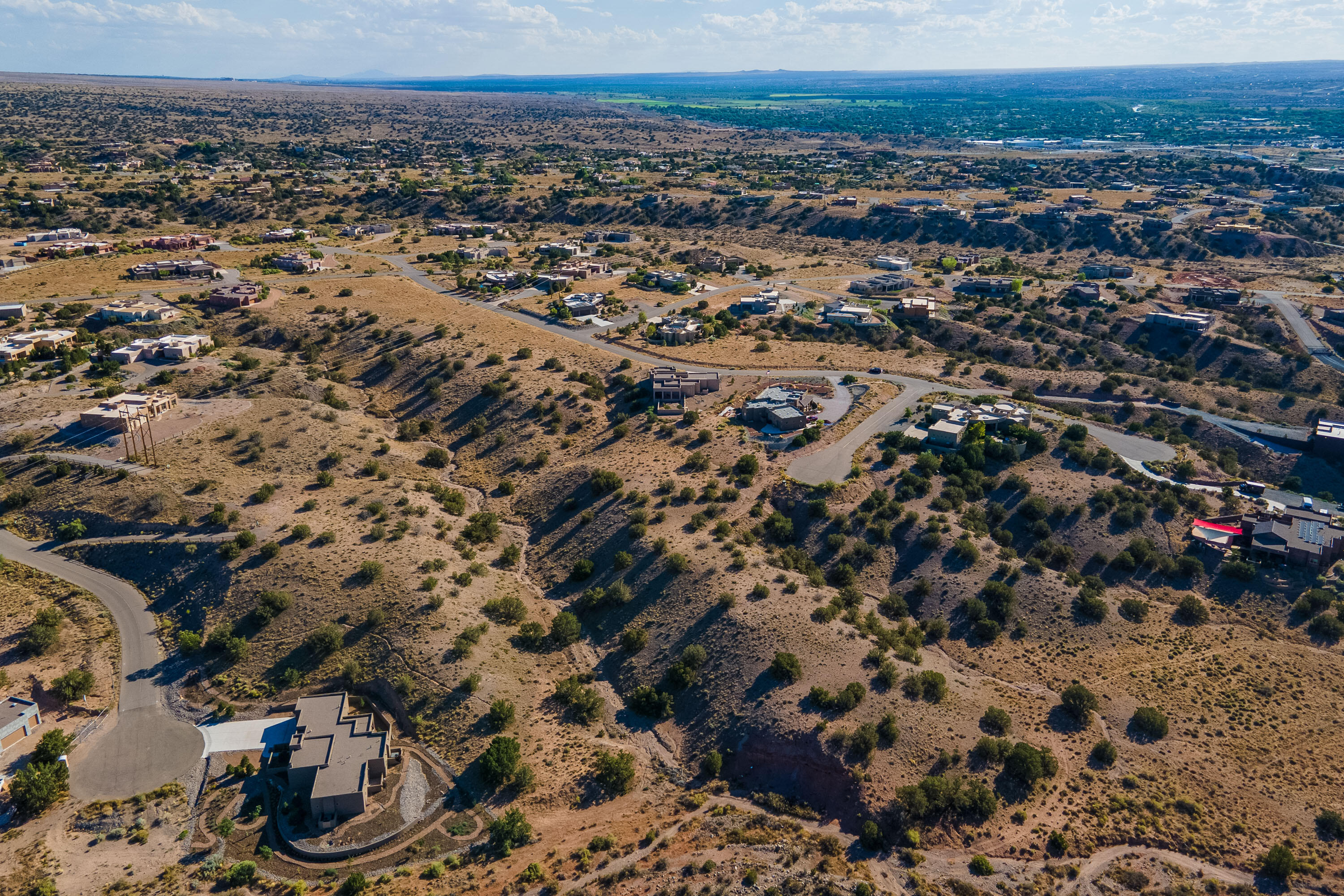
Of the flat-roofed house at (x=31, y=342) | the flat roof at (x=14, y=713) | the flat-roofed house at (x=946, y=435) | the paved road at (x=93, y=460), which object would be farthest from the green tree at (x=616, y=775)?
the flat-roofed house at (x=31, y=342)

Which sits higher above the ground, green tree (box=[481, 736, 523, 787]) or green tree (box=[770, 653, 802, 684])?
green tree (box=[770, 653, 802, 684])

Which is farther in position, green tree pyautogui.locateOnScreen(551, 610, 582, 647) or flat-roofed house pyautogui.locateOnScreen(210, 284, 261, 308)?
flat-roofed house pyautogui.locateOnScreen(210, 284, 261, 308)

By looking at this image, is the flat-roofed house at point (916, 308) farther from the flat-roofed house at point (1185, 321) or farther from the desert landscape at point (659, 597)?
the flat-roofed house at point (1185, 321)

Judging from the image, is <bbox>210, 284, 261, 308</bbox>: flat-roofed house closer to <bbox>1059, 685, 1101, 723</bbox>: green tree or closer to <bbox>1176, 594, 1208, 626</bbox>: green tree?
<bbox>1059, 685, 1101, 723</bbox>: green tree

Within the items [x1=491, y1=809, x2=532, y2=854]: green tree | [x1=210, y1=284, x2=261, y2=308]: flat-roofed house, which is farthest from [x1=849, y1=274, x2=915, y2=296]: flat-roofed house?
[x1=491, y1=809, x2=532, y2=854]: green tree

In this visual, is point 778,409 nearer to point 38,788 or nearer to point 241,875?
point 241,875

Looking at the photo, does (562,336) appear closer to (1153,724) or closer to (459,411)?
(459,411)
